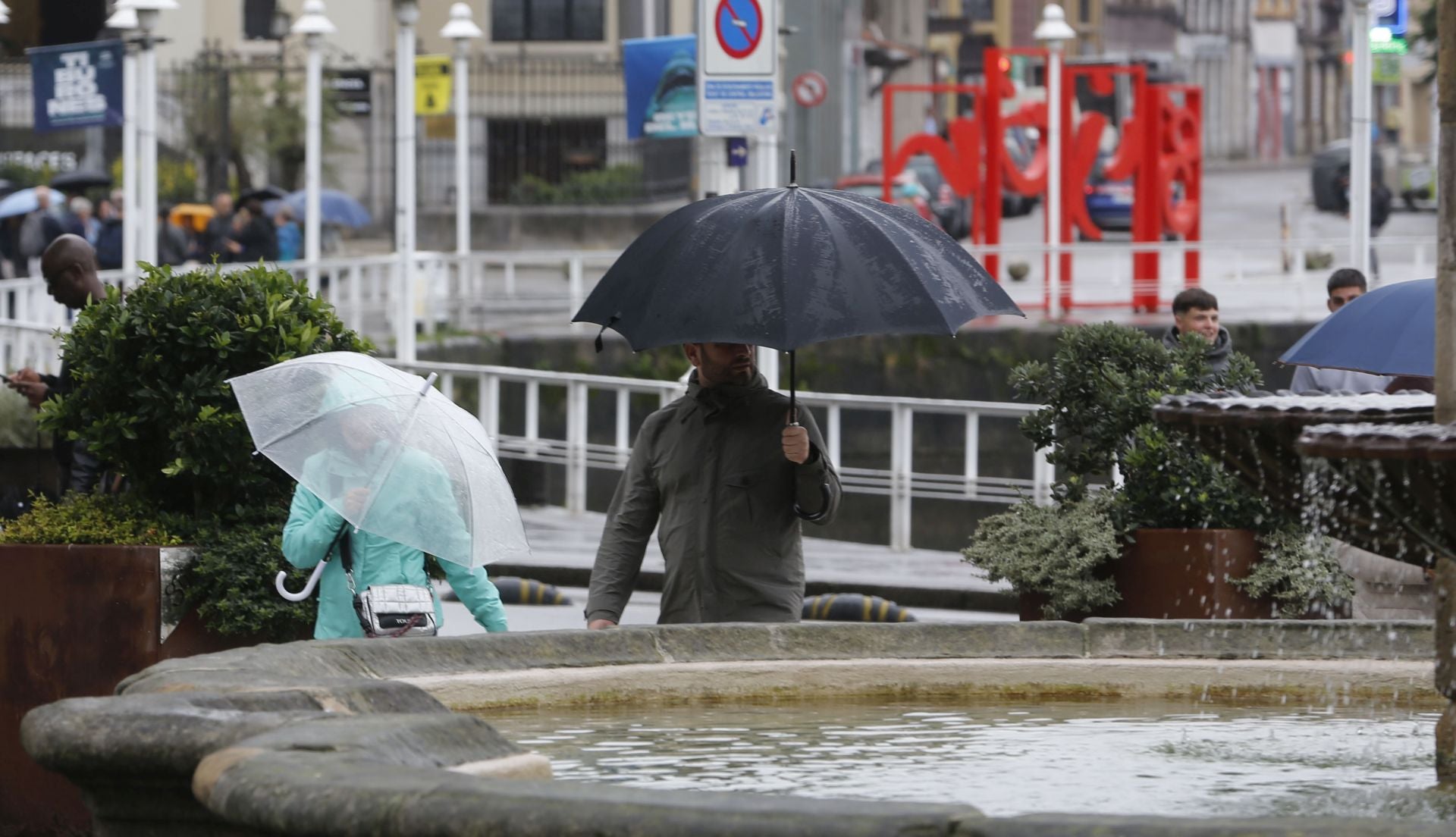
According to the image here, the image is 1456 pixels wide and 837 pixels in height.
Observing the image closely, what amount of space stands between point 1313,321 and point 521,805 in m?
25.2

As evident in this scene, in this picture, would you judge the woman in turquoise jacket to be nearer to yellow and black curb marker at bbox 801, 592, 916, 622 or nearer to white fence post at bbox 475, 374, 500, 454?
yellow and black curb marker at bbox 801, 592, 916, 622

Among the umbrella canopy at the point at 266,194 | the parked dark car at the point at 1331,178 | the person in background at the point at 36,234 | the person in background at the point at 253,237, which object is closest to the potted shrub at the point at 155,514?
the person in background at the point at 36,234

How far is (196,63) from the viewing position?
42.1 meters

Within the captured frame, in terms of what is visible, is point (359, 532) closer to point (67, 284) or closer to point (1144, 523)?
point (67, 284)

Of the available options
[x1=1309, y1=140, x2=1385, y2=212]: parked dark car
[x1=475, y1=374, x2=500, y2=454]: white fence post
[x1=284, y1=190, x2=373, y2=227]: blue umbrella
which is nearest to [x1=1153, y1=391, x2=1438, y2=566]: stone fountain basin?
[x1=475, y1=374, x2=500, y2=454]: white fence post

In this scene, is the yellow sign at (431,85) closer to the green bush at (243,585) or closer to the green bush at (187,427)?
the green bush at (187,427)

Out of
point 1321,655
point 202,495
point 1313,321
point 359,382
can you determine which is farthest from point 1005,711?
point 1313,321

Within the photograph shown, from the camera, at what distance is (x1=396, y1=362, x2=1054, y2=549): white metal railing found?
1708 centimetres

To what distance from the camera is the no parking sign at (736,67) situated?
15.5 m

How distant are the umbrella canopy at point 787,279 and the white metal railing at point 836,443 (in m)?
8.32

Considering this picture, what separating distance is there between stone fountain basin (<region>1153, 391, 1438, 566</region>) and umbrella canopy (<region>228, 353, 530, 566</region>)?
2412 mm

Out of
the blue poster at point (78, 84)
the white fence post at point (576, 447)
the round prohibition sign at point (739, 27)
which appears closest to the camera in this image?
the round prohibition sign at point (739, 27)

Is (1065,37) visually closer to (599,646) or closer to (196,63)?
(196,63)

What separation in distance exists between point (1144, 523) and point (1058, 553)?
405 millimetres
